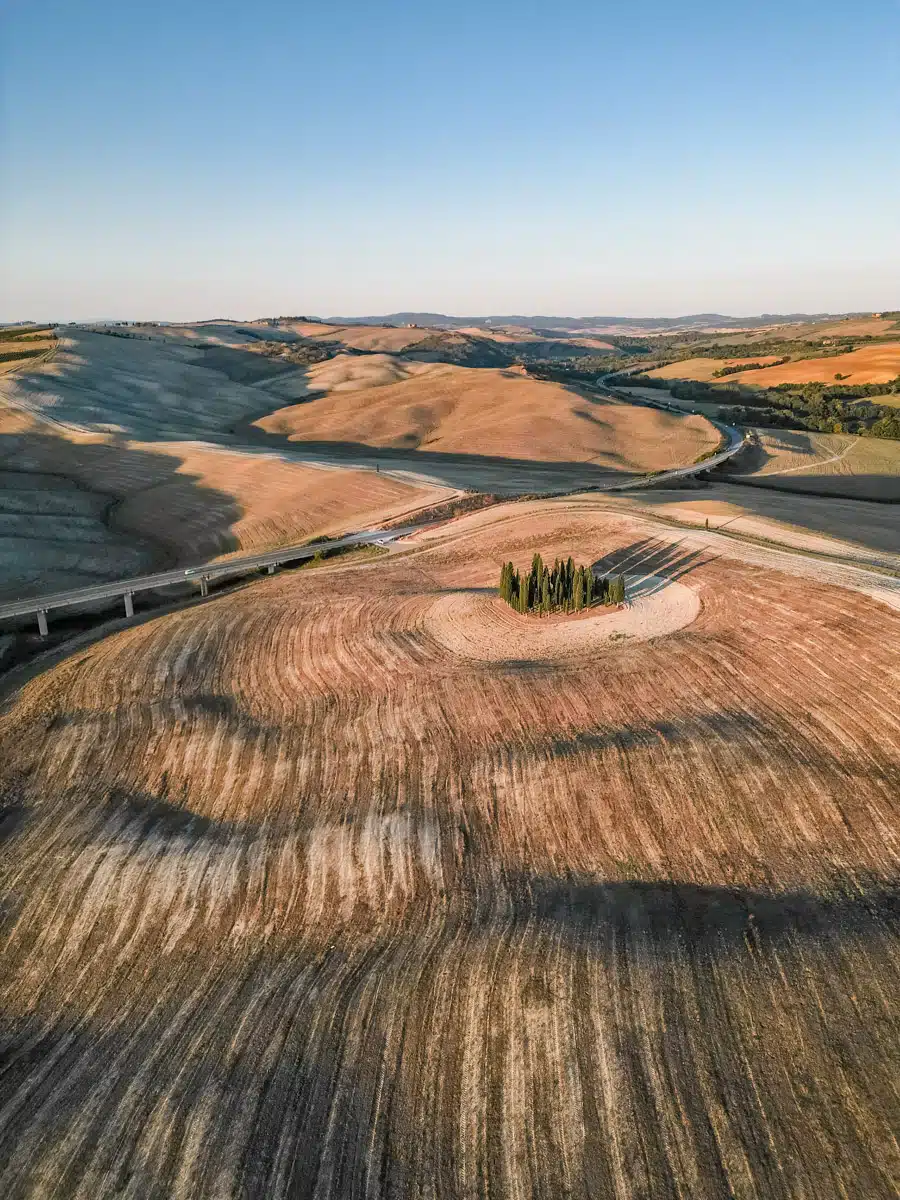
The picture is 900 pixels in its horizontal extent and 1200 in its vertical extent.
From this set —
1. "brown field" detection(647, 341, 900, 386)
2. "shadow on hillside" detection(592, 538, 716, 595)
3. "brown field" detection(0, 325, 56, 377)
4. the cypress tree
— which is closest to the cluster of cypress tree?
the cypress tree

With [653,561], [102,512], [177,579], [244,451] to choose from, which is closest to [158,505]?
[102,512]

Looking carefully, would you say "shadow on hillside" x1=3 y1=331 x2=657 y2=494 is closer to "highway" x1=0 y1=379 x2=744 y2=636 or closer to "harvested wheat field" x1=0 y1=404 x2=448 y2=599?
"harvested wheat field" x1=0 y1=404 x2=448 y2=599

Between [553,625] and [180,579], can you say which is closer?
[553,625]

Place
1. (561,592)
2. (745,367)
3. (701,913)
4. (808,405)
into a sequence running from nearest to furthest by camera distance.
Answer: (701,913), (561,592), (808,405), (745,367)

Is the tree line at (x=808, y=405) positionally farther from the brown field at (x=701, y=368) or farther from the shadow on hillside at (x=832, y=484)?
the shadow on hillside at (x=832, y=484)

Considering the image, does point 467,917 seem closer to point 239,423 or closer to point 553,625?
point 553,625

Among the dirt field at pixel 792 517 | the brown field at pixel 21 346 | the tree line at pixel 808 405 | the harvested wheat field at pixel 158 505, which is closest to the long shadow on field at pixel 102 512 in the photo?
the harvested wheat field at pixel 158 505
